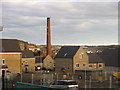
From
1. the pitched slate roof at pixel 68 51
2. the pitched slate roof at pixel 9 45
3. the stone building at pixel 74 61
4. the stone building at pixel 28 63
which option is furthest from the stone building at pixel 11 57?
the stone building at pixel 28 63

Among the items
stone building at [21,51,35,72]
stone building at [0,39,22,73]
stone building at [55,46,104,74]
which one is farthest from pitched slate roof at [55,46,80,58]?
stone building at [0,39,22,73]

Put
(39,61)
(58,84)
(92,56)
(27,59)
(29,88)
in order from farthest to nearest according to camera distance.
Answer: (39,61)
(27,59)
(92,56)
(58,84)
(29,88)

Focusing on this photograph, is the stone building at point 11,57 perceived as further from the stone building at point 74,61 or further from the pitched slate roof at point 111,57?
the pitched slate roof at point 111,57

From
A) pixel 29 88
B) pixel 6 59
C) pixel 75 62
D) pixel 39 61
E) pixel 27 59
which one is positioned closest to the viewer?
pixel 29 88

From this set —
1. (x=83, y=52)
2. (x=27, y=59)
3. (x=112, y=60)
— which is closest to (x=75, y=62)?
(x=83, y=52)

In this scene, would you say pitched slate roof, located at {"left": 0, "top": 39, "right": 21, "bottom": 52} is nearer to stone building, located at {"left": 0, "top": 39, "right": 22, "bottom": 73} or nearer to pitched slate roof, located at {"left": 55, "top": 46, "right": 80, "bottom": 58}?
stone building, located at {"left": 0, "top": 39, "right": 22, "bottom": 73}

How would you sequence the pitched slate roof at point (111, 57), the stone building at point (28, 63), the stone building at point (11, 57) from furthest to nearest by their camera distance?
the stone building at point (28, 63), the pitched slate roof at point (111, 57), the stone building at point (11, 57)

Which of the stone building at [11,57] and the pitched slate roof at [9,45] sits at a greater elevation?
the pitched slate roof at [9,45]

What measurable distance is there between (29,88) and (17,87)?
7.12 feet

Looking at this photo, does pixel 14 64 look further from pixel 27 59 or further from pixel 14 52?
pixel 27 59

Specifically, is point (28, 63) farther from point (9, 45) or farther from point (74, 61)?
point (74, 61)

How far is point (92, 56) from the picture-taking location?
6150 cm

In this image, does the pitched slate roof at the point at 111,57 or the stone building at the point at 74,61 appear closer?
the stone building at the point at 74,61

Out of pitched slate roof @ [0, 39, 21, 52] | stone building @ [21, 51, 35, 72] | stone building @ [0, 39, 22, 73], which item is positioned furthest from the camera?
stone building @ [21, 51, 35, 72]
